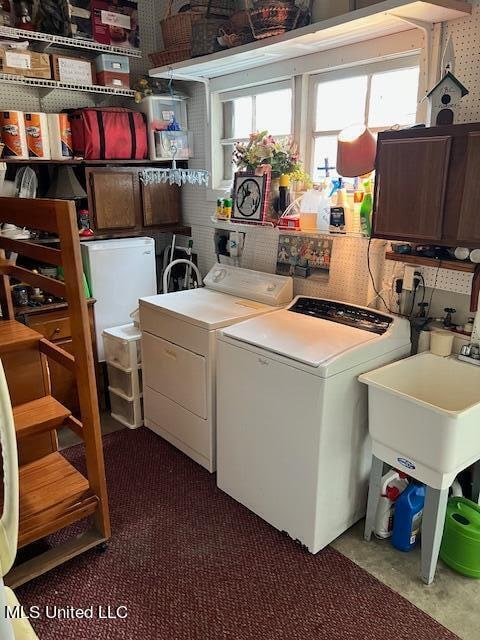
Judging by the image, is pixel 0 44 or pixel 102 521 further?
pixel 0 44

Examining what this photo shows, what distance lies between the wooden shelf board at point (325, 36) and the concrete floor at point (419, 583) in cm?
223

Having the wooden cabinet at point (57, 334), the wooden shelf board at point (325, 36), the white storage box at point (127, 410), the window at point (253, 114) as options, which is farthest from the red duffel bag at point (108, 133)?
the white storage box at point (127, 410)

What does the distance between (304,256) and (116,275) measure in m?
1.34

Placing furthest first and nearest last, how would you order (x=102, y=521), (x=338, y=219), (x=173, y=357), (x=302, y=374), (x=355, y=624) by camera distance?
(x=173, y=357) < (x=338, y=219) < (x=102, y=521) < (x=302, y=374) < (x=355, y=624)

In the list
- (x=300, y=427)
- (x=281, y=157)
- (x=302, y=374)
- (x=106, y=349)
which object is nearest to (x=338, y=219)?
(x=281, y=157)

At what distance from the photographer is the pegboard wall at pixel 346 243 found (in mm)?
1976

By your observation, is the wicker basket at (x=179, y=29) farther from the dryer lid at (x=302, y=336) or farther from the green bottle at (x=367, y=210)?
the dryer lid at (x=302, y=336)

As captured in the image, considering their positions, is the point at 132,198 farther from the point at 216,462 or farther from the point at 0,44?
the point at 216,462

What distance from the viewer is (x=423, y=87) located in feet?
7.02

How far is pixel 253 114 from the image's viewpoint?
3.18 metres

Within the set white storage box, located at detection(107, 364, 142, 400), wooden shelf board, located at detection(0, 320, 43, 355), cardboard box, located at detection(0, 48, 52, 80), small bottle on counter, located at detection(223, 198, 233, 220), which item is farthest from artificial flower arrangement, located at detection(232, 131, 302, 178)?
wooden shelf board, located at detection(0, 320, 43, 355)

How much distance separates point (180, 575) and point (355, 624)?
71 centimetres

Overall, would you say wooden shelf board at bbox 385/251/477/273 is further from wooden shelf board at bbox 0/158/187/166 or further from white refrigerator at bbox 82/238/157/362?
wooden shelf board at bbox 0/158/187/166

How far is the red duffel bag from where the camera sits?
3123 mm
